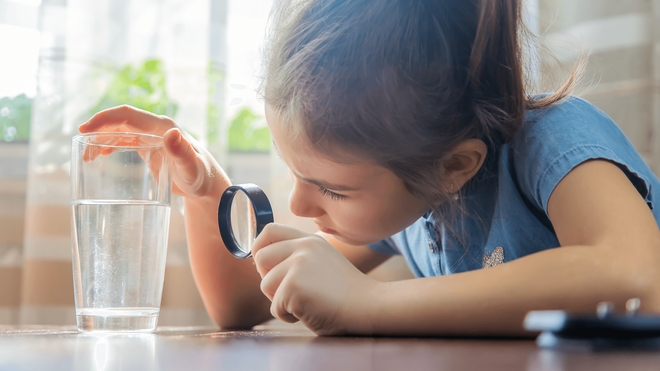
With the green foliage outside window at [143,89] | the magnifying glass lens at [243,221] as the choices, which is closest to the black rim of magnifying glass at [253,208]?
the magnifying glass lens at [243,221]

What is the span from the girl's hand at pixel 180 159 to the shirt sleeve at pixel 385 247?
0.35 meters

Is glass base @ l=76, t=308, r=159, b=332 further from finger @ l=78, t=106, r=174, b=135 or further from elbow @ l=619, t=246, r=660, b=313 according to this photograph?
elbow @ l=619, t=246, r=660, b=313

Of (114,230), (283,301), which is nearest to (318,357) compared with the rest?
(283,301)

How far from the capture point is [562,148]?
69 centimetres

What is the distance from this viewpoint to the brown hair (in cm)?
71

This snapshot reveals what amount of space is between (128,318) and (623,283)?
48cm

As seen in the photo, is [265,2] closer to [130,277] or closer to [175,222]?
[175,222]

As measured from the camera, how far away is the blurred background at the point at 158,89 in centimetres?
141

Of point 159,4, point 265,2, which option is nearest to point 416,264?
point 265,2

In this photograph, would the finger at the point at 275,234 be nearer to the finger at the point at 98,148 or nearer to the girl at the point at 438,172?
the girl at the point at 438,172

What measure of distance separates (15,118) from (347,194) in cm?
105

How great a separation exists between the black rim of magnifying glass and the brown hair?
93 millimetres

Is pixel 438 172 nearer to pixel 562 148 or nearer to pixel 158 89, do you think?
pixel 562 148

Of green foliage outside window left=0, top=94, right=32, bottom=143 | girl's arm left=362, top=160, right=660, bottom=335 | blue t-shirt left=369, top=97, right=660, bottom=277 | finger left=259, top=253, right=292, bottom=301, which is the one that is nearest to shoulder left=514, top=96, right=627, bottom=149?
blue t-shirt left=369, top=97, right=660, bottom=277
